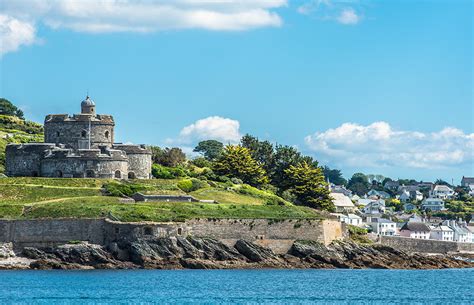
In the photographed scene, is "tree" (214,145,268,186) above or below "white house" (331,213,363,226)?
above

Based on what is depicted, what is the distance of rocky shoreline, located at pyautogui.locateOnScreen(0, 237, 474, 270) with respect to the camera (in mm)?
83188

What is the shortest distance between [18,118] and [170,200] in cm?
5888

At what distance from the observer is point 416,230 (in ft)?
422

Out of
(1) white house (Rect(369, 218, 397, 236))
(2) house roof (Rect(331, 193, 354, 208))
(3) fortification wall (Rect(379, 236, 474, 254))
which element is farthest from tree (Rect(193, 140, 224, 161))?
(3) fortification wall (Rect(379, 236, 474, 254))

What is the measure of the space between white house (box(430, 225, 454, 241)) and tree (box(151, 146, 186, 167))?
30766mm

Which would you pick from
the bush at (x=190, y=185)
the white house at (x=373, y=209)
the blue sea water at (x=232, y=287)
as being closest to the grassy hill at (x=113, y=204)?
the bush at (x=190, y=185)

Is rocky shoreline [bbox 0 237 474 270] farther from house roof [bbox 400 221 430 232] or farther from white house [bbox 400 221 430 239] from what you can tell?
house roof [bbox 400 221 430 232]

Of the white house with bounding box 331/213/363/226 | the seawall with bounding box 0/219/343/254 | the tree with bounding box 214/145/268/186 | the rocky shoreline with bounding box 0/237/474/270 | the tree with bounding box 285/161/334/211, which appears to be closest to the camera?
the rocky shoreline with bounding box 0/237/474/270

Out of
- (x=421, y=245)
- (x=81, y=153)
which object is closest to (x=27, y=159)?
(x=81, y=153)

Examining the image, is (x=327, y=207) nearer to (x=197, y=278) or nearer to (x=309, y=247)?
(x=309, y=247)

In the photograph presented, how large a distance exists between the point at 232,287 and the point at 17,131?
69791 mm

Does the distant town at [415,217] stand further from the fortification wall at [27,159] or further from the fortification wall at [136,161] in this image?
the fortification wall at [27,159]

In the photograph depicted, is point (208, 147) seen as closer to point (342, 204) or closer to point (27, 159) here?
point (342, 204)

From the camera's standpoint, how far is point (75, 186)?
9431 centimetres
